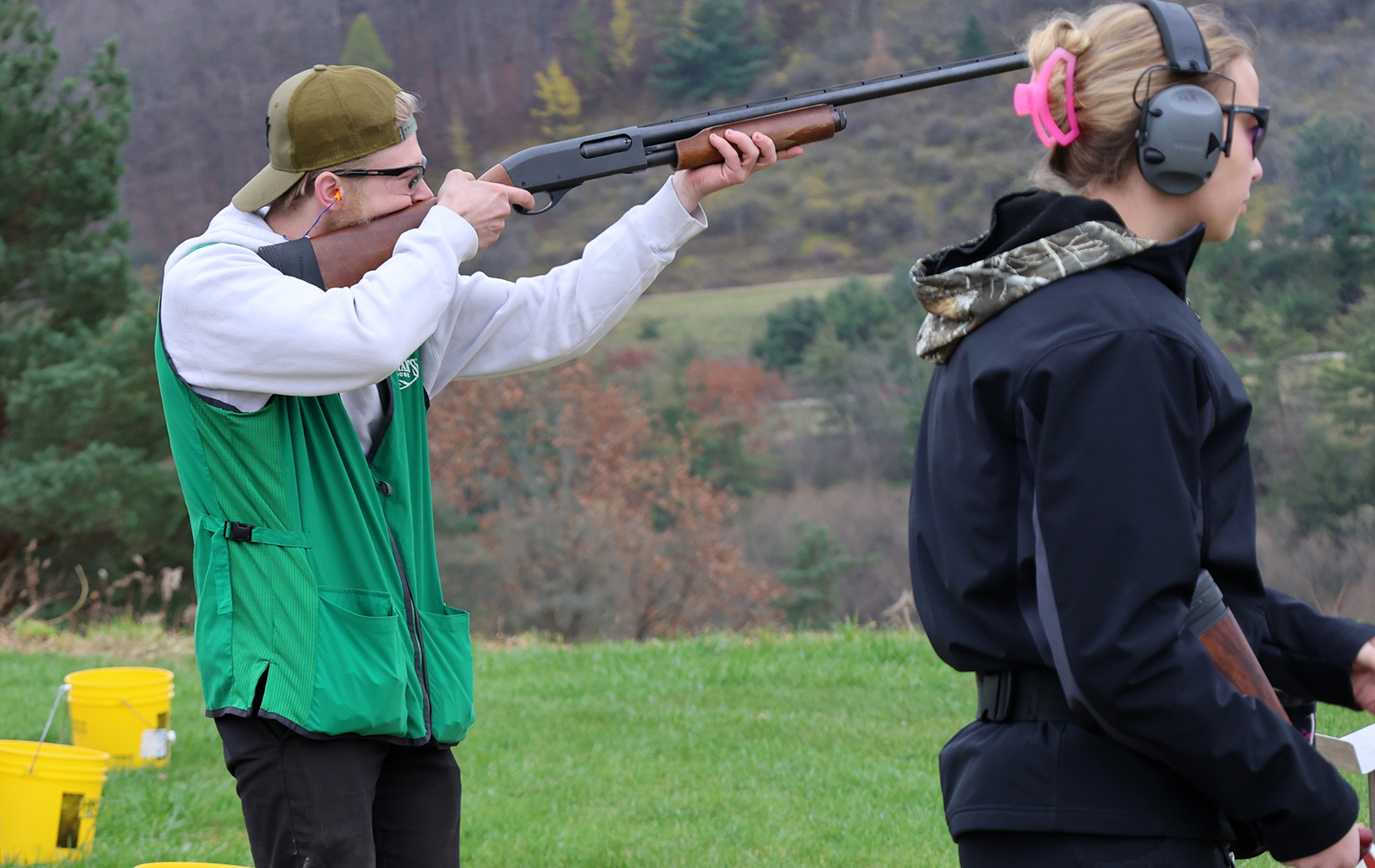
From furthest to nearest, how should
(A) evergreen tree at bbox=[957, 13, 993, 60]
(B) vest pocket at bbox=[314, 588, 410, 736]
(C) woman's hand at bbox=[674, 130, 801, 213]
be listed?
(A) evergreen tree at bbox=[957, 13, 993, 60] → (C) woman's hand at bbox=[674, 130, 801, 213] → (B) vest pocket at bbox=[314, 588, 410, 736]

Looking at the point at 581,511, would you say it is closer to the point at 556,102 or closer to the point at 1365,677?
the point at 1365,677

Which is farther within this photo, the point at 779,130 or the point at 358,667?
the point at 779,130

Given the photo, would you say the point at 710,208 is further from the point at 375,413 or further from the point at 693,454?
the point at 375,413

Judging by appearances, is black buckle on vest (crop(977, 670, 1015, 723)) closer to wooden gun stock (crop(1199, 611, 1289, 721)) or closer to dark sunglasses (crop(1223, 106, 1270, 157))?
wooden gun stock (crop(1199, 611, 1289, 721))

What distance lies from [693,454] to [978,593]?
101 feet

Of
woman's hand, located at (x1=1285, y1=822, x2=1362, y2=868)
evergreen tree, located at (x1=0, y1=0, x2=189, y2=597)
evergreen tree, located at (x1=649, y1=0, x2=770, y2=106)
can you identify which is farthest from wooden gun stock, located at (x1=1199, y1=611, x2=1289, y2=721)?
evergreen tree, located at (x1=649, y1=0, x2=770, y2=106)

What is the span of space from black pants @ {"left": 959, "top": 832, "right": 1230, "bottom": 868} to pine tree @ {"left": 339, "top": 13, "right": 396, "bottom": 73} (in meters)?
51.2

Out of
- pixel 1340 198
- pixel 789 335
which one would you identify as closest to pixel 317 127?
pixel 1340 198

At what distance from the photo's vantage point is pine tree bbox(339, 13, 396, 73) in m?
50.0

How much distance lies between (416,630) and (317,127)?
1026mm

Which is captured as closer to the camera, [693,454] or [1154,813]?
[1154,813]

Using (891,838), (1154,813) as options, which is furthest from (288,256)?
(891,838)

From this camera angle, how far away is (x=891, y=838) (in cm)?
434

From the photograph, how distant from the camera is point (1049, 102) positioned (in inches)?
71.2
